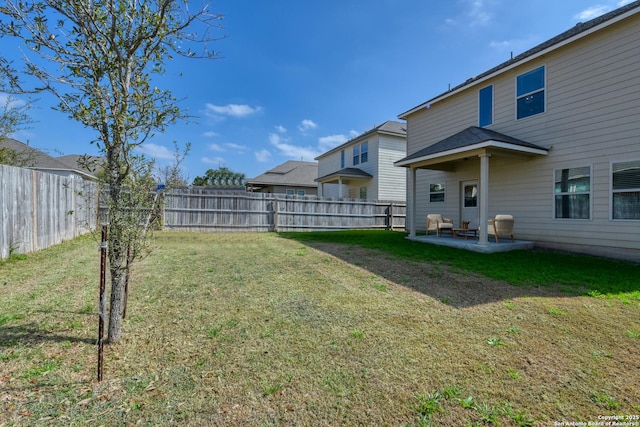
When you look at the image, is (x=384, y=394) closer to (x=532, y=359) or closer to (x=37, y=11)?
(x=532, y=359)

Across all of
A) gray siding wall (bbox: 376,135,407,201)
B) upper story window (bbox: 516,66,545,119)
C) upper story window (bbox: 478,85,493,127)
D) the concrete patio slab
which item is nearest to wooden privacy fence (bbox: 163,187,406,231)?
gray siding wall (bbox: 376,135,407,201)

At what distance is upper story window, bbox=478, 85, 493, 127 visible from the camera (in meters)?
9.99

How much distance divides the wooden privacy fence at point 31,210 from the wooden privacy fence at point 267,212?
342cm

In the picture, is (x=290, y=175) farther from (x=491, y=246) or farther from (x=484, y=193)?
(x=491, y=246)

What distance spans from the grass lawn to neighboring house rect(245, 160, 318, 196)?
63.4 ft

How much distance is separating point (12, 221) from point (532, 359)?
9.14 m

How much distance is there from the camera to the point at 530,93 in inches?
348

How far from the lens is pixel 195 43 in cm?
294

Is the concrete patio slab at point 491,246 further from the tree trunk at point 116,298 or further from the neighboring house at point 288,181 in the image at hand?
the neighboring house at point 288,181

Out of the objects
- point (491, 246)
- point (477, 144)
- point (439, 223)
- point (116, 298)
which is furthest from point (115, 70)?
point (439, 223)

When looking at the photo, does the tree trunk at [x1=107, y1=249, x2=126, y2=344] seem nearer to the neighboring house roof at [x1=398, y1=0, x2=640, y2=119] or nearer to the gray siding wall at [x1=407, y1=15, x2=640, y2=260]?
the gray siding wall at [x1=407, y1=15, x2=640, y2=260]

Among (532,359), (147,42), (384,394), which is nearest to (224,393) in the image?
(384,394)

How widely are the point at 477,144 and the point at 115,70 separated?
8.06 metres

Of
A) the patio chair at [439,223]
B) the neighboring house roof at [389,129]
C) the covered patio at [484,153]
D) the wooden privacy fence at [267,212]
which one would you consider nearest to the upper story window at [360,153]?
the neighboring house roof at [389,129]
